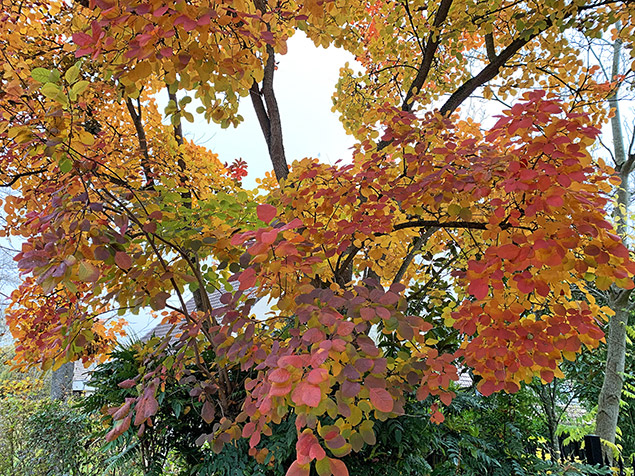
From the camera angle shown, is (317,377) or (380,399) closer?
(317,377)

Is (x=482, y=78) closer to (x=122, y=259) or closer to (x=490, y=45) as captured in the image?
(x=490, y=45)

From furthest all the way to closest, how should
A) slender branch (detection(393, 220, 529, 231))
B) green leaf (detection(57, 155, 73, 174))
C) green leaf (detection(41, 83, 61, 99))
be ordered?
slender branch (detection(393, 220, 529, 231)), green leaf (detection(57, 155, 73, 174)), green leaf (detection(41, 83, 61, 99))

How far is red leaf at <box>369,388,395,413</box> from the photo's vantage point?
2.93 feet

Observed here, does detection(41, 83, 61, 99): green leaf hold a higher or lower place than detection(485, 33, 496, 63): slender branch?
lower

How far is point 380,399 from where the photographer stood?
0.91m

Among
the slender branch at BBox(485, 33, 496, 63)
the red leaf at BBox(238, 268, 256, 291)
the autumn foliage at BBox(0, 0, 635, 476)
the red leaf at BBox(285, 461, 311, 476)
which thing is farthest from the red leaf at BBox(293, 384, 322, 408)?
the slender branch at BBox(485, 33, 496, 63)

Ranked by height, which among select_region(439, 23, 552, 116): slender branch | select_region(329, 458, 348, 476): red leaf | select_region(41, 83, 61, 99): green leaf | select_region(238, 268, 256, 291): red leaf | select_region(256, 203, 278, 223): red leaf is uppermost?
select_region(439, 23, 552, 116): slender branch

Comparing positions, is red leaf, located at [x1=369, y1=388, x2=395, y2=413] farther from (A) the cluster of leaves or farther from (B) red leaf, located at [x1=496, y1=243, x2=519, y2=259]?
(A) the cluster of leaves

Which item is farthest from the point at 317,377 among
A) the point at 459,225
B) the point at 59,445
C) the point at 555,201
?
the point at 59,445

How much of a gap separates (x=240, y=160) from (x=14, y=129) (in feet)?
7.84

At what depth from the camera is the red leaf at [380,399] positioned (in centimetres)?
89

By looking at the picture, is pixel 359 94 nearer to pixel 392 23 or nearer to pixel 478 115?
pixel 392 23

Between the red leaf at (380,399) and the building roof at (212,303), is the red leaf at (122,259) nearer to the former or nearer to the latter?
the building roof at (212,303)

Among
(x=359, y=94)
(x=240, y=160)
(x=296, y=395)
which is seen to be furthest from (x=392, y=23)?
(x=296, y=395)
